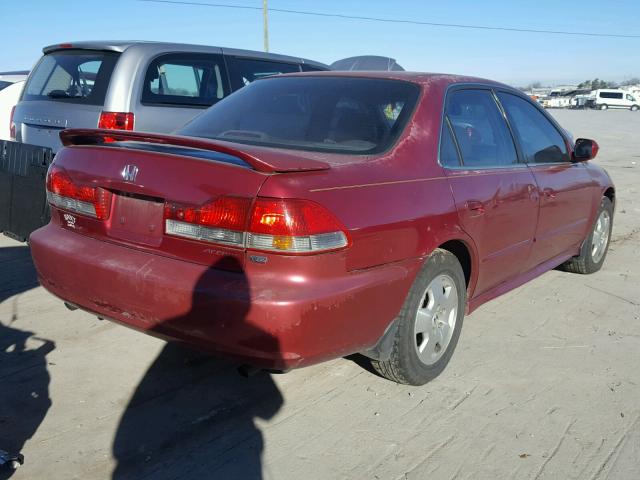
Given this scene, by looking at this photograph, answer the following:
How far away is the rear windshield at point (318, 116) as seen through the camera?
3.39 m

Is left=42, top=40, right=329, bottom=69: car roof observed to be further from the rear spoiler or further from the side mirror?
the side mirror

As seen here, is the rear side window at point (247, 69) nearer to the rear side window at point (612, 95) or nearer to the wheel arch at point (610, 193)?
the wheel arch at point (610, 193)

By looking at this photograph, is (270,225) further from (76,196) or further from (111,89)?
(111,89)

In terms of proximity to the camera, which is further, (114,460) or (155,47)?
(155,47)

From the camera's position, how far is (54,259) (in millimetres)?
3209

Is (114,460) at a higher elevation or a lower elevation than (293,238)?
lower

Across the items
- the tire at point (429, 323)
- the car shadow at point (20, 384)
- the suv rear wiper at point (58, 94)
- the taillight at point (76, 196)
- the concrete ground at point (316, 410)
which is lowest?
the concrete ground at point (316, 410)


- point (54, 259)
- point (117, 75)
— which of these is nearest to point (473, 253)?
point (54, 259)

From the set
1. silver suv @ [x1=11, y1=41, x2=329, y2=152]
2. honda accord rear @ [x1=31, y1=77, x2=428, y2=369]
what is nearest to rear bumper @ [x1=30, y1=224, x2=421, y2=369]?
honda accord rear @ [x1=31, y1=77, x2=428, y2=369]

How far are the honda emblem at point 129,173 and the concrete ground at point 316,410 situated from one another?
111cm

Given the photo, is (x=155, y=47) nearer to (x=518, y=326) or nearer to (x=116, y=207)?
(x=116, y=207)

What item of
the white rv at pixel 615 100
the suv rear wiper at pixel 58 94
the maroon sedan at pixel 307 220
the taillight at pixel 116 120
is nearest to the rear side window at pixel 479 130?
the maroon sedan at pixel 307 220

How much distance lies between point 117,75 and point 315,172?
12.5ft

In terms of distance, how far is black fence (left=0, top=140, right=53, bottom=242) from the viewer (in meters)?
4.70
